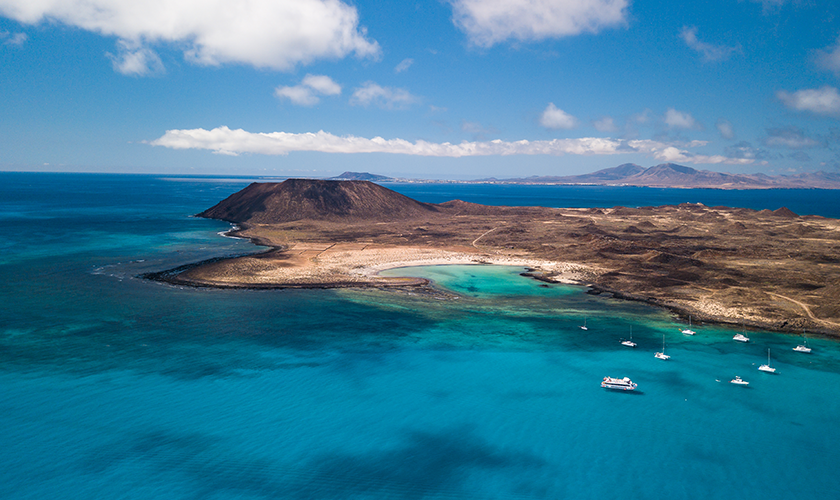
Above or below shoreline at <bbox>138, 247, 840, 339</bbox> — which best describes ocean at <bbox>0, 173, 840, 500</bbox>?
below

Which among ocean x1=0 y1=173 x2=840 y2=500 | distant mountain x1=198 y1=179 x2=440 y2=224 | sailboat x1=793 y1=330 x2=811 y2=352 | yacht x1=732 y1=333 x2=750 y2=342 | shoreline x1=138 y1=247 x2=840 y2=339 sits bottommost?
ocean x1=0 y1=173 x2=840 y2=500

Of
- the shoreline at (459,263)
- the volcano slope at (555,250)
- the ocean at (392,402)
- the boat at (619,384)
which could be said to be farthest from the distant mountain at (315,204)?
the boat at (619,384)

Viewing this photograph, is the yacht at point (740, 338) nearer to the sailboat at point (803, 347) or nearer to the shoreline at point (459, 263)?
the sailboat at point (803, 347)

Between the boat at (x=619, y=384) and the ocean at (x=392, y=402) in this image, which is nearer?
the ocean at (x=392, y=402)

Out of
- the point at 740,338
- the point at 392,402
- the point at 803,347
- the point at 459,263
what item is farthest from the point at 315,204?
the point at 803,347

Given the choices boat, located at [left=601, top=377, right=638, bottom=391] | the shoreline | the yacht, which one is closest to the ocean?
boat, located at [left=601, top=377, right=638, bottom=391]

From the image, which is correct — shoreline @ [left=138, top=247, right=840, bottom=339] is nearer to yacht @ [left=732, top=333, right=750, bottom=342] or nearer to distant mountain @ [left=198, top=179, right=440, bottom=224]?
yacht @ [left=732, top=333, right=750, bottom=342]

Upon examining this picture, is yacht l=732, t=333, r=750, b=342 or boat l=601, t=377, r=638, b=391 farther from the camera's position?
yacht l=732, t=333, r=750, b=342
